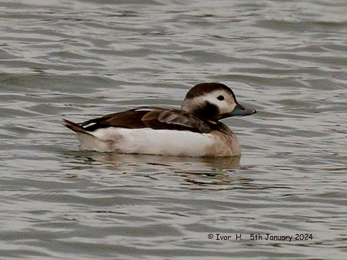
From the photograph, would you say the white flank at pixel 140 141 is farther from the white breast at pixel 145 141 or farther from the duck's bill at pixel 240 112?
the duck's bill at pixel 240 112

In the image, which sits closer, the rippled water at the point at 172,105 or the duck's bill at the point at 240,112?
the rippled water at the point at 172,105

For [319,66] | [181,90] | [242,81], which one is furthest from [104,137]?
[319,66]

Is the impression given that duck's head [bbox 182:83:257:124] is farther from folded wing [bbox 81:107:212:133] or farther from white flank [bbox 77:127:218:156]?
white flank [bbox 77:127:218:156]

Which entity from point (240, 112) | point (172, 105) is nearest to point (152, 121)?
point (240, 112)

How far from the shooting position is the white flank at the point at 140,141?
39.4ft

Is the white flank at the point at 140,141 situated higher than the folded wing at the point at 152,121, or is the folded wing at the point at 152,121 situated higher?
the folded wing at the point at 152,121

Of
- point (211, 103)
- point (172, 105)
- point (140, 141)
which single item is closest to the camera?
point (140, 141)

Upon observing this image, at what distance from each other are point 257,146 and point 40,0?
9.00m

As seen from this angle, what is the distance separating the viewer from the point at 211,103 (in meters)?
12.8

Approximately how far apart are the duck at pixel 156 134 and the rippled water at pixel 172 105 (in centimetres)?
13

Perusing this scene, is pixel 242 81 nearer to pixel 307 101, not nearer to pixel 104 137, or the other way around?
pixel 307 101

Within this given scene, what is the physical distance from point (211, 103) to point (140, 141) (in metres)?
1.04

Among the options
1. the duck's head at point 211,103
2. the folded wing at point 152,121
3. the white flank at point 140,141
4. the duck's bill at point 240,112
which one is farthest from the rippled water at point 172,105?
the duck's head at point 211,103

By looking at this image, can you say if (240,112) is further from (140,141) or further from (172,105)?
(172,105)
